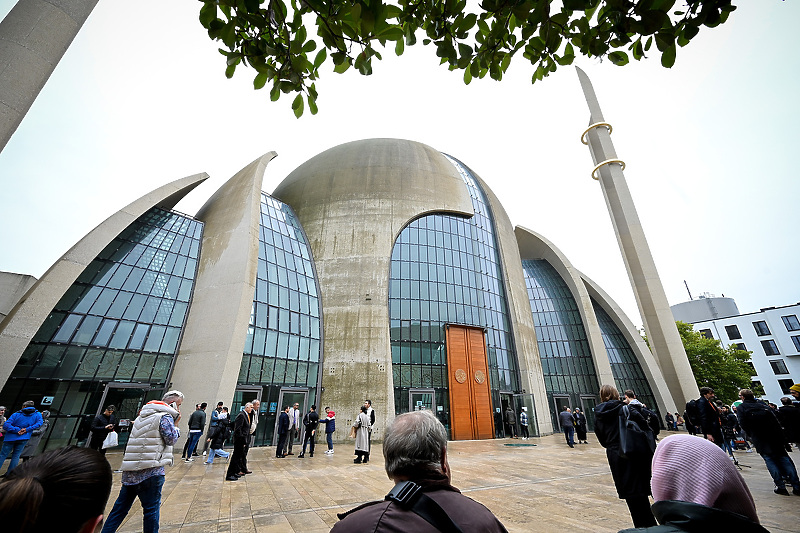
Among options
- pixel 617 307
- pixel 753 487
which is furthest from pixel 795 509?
pixel 617 307

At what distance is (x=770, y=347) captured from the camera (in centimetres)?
4825

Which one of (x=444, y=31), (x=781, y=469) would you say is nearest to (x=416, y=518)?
(x=444, y=31)

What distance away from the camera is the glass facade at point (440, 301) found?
66.4 feet

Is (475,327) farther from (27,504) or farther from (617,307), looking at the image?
(27,504)

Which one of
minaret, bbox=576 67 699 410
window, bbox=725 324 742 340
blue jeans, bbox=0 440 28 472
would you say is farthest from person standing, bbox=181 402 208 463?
window, bbox=725 324 742 340

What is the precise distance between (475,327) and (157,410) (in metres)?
19.8

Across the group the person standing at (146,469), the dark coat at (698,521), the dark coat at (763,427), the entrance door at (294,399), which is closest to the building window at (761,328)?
the dark coat at (763,427)

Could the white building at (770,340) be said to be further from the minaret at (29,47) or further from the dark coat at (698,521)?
the minaret at (29,47)

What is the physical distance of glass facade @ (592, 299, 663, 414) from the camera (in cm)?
2768

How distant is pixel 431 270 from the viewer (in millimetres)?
23031

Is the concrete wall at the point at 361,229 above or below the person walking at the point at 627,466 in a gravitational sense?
above

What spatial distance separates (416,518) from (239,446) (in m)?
9.03

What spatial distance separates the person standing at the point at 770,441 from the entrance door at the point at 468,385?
47.7 feet

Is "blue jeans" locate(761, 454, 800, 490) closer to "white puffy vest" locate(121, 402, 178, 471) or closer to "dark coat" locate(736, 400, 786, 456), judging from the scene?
"dark coat" locate(736, 400, 786, 456)
